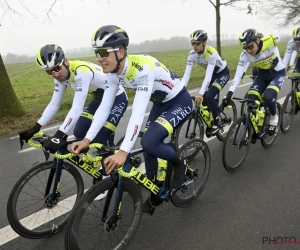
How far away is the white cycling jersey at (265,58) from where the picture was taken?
5133 mm

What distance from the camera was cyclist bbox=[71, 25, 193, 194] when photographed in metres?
2.61

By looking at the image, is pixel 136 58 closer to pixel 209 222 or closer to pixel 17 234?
pixel 209 222

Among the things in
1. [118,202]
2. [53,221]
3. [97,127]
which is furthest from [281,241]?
[53,221]

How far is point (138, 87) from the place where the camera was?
8.91ft

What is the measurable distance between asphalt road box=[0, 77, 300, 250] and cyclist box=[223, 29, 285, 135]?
113 cm

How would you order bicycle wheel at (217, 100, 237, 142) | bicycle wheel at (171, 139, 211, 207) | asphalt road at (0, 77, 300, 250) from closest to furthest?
asphalt road at (0, 77, 300, 250) < bicycle wheel at (171, 139, 211, 207) < bicycle wheel at (217, 100, 237, 142)

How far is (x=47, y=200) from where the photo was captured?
127 inches

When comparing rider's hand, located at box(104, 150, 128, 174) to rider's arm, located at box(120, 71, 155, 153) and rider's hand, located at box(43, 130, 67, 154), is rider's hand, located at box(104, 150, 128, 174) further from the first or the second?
rider's hand, located at box(43, 130, 67, 154)

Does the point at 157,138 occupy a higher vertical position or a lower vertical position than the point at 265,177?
higher

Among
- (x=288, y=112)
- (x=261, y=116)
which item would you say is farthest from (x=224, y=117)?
(x=288, y=112)

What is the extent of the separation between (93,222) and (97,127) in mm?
1059

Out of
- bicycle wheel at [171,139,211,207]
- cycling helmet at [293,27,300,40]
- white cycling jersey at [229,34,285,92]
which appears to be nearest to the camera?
bicycle wheel at [171,139,211,207]

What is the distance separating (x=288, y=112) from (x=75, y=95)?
519 cm

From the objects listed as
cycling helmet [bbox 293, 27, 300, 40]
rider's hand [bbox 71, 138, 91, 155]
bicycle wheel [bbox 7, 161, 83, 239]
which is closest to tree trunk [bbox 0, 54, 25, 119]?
bicycle wheel [bbox 7, 161, 83, 239]
